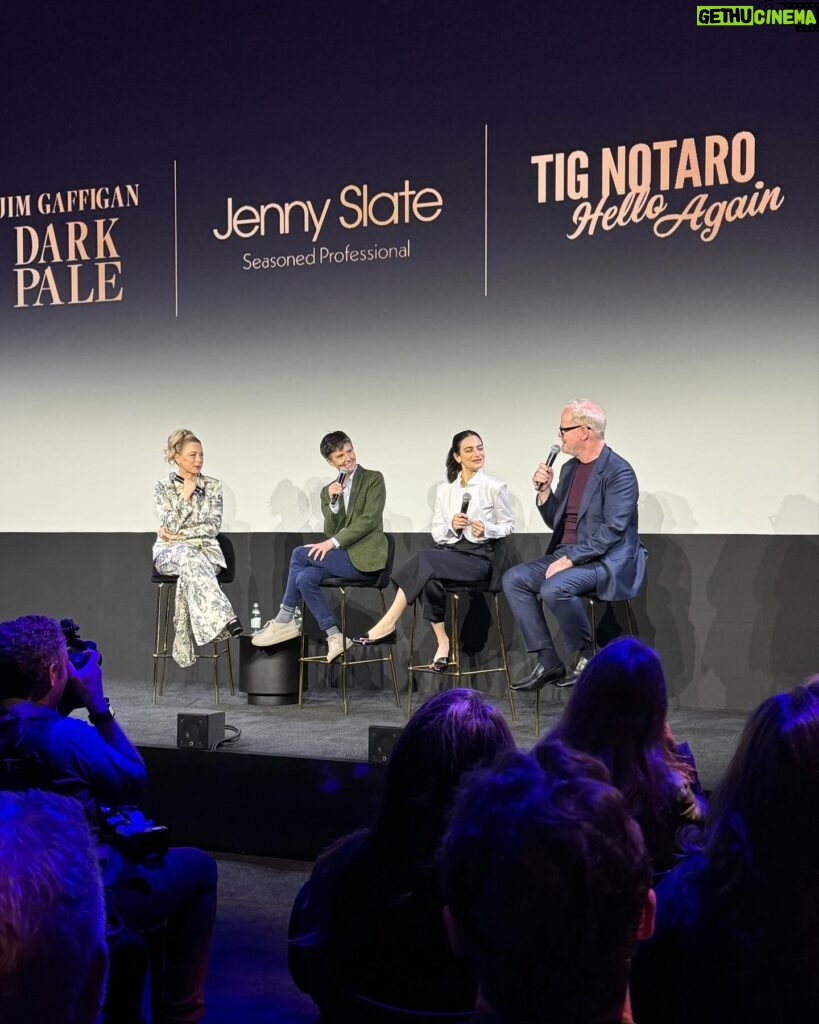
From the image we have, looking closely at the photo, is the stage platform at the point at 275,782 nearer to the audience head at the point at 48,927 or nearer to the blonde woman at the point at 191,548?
the blonde woman at the point at 191,548

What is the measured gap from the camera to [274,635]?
566cm

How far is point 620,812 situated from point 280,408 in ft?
Result: 18.3

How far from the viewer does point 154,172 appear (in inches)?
267

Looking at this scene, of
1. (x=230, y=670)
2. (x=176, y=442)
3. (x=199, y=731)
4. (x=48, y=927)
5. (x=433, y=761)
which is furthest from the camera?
(x=176, y=442)

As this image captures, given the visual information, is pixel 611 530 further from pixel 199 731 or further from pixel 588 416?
pixel 199 731

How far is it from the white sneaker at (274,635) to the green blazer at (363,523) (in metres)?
0.45

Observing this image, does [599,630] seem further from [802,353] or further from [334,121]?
[334,121]

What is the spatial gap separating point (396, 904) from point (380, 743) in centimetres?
218

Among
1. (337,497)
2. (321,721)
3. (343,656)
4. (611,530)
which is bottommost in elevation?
(321,721)

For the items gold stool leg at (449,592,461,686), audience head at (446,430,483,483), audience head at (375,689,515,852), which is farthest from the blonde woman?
audience head at (375,689,515,852)

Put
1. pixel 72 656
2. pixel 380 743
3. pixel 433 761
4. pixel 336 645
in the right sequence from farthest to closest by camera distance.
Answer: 1. pixel 336 645
2. pixel 380 743
3. pixel 72 656
4. pixel 433 761

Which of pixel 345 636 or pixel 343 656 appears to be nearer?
pixel 343 656

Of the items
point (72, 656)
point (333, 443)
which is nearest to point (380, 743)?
point (72, 656)

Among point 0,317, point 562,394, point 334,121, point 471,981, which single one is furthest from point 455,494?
point 471,981
